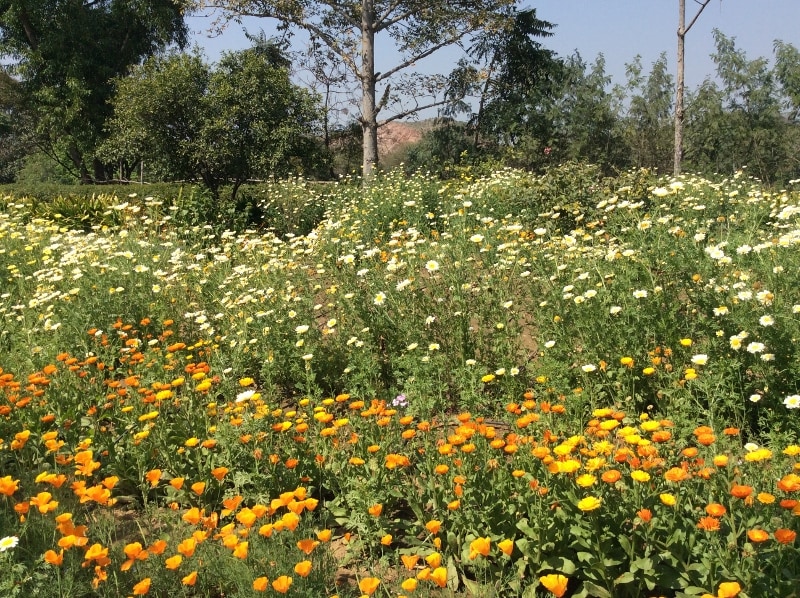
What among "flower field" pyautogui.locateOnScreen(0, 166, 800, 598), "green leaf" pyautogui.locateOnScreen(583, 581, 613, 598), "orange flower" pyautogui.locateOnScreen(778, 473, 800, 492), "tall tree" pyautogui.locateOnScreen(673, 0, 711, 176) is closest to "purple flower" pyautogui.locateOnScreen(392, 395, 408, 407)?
"flower field" pyautogui.locateOnScreen(0, 166, 800, 598)

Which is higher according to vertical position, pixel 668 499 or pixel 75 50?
pixel 75 50

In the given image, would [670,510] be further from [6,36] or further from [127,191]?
[6,36]

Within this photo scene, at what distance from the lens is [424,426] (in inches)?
108

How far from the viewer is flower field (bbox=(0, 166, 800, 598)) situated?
226 cm

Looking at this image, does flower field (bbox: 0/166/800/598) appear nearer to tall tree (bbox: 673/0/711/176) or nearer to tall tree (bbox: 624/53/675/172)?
tall tree (bbox: 673/0/711/176)

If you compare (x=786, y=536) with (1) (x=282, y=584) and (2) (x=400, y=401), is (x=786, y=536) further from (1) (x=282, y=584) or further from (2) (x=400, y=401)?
(2) (x=400, y=401)

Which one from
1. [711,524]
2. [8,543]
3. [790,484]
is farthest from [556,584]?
[8,543]

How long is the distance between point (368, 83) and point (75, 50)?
14597mm

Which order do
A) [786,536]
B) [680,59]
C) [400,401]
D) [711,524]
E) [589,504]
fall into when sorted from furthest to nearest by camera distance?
[680,59]
[400,401]
[589,504]
[711,524]
[786,536]

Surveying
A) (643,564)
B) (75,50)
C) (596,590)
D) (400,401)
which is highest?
(75,50)

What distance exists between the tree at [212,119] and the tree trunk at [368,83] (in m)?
1.89

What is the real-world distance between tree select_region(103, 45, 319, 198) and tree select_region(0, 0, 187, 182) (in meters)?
11.8

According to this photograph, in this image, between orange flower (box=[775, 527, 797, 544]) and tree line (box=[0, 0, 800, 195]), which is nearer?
orange flower (box=[775, 527, 797, 544])

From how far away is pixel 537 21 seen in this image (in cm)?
2278
